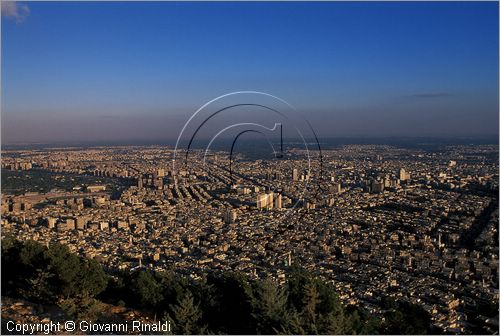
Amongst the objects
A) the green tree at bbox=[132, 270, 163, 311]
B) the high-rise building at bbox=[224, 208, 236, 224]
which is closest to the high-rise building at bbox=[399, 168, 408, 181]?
the high-rise building at bbox=[224, 208, 236, 224]

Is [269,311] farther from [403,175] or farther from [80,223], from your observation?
[403,175]

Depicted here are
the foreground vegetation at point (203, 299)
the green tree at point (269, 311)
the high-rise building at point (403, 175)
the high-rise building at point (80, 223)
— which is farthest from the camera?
the high-rise building at point (403, 175)

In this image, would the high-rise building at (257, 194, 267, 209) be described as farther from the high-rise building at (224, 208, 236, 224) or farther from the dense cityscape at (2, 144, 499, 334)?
the high-rise building at (224, 208, 236, 224)

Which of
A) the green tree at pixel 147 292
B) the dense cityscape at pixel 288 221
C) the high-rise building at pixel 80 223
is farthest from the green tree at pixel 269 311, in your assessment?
the high-rise building at pixel 80 223

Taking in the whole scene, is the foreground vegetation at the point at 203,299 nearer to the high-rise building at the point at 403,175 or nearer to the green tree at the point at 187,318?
the green tree at the point at 187,318

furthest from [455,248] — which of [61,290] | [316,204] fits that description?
[61,290]

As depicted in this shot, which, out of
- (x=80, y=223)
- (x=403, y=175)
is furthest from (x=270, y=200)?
(x=403, y=175)

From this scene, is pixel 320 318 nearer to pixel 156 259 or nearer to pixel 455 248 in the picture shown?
pixel 156 259
